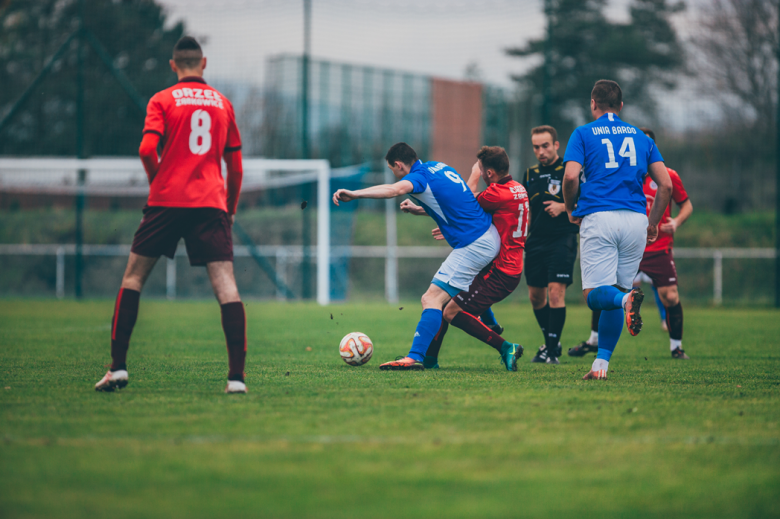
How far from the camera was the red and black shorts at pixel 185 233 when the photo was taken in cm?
468

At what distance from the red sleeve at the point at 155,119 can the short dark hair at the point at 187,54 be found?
30 centimetres

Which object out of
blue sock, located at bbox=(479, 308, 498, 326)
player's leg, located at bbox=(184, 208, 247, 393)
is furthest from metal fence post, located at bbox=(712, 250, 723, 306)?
player's leg, located at bbox=(184, 208, 247, 393)

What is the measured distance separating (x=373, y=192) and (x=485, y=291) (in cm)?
150

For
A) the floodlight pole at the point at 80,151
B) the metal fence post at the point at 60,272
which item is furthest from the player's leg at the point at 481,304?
the metal fence post at the point at 60,272

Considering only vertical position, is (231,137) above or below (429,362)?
above

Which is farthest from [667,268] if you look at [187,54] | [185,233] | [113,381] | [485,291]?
[113,381]

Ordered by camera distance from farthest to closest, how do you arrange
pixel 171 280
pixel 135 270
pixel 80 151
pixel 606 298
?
1. pixel 171 280
2. pixel 80 151
3. pixel 606 298
4. pixel 135 270

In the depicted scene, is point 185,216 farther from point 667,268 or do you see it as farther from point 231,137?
point 667,268

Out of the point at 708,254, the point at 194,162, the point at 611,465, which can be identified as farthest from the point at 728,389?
the point at 708,254

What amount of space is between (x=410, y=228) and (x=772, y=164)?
10463 mm

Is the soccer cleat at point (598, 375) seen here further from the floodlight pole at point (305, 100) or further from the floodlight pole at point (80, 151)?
the floodlight pole at point (80, 151)

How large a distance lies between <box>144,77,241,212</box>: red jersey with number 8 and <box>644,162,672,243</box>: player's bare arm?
123 inches

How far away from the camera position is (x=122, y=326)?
15.4 ft

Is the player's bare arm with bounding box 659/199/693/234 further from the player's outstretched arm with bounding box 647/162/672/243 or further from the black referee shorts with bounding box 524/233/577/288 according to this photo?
the player's outstretched arm with bounding box 647/162/672/243
